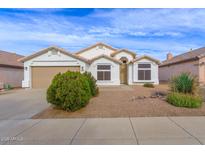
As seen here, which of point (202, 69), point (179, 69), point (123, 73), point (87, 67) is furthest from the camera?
point (179, 69)

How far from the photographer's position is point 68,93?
7984mm

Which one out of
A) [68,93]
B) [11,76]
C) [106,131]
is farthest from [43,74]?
[106,131]

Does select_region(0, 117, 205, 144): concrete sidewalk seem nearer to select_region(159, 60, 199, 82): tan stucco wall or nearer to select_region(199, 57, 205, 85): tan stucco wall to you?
select_region(159, 60, 199, 82): tan stucco wall

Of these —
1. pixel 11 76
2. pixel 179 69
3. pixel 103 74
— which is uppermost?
pixel 179 69

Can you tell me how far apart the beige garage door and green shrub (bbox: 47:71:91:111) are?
1133cm

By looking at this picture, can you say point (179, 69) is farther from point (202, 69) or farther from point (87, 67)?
point (87, 67)

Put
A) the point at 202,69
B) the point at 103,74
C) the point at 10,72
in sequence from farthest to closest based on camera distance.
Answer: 1. the point at 10,72
2. the point at 103,74
3. the point at 202,69

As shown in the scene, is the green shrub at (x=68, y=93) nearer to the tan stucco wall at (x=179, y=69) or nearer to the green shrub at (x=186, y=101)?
the green shrub at (x=186, y=101)

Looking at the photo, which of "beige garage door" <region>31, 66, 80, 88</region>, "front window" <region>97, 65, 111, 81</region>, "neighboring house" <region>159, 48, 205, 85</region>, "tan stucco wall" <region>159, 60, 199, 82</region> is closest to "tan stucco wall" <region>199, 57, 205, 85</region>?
"neighboring house" <region>159, 48, 205, 85</region>

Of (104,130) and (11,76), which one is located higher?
(11,76)

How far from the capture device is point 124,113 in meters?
7.52

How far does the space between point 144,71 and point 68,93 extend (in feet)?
52.1

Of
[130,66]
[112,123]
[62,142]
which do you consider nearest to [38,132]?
[62,142]

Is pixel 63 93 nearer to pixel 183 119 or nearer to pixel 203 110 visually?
pixel 183 119
